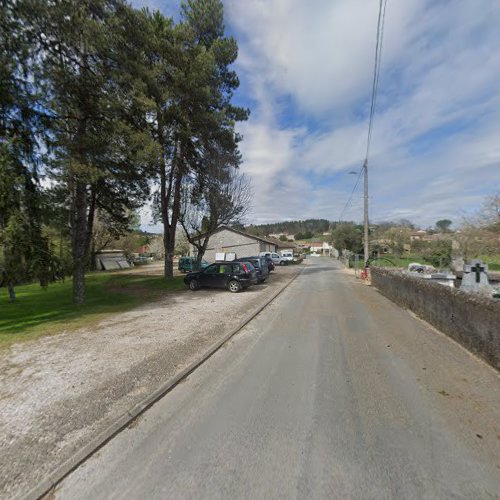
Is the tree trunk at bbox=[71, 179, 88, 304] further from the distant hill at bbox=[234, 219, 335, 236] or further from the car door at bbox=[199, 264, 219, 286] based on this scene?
the distant hill at bbox=[234, 219, 335, 236]

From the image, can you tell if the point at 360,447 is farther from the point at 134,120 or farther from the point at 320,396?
the point at 134,120

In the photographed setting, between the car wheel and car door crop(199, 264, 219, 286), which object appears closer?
the car wheel

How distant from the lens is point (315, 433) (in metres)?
2.83

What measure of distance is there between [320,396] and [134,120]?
12.3m

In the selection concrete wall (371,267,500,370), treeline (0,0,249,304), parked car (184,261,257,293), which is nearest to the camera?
concrete wall (371,267,500,370)

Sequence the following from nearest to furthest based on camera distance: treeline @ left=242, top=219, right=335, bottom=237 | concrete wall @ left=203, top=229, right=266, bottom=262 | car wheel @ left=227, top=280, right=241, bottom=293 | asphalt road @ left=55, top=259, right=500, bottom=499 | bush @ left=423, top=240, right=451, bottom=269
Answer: asphalt road @ left=55, top=259, right=500, bottom=499 < car wheel @ left=227, top=280, right=241, bottom=293 < bush @ left=423, top=240, right=451, bottom=269 < concrete wall @ left=203, top=229, right=266, bottom=262 < treeline @ left=242, top=219, right=335, bottom=237

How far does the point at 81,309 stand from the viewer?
9812mm

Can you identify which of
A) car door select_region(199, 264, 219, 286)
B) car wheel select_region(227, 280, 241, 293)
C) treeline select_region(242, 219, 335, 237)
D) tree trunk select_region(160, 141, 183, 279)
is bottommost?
car wheel select_region(227, 280, 241, 293)

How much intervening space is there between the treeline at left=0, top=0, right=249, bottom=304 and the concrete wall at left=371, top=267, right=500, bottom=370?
10.5 metres

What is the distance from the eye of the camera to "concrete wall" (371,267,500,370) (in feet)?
14.7

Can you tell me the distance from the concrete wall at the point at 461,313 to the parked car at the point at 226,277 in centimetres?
710

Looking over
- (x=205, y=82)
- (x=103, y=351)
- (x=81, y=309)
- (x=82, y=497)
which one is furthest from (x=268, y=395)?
(x=205, y=82)

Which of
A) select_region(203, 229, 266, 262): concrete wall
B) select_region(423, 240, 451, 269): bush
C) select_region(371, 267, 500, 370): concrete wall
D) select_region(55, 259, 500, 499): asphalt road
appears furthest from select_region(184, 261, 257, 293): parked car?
select_region(203, 229, 266, 262): concrete wall

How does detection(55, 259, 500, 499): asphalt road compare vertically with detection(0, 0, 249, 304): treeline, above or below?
below
